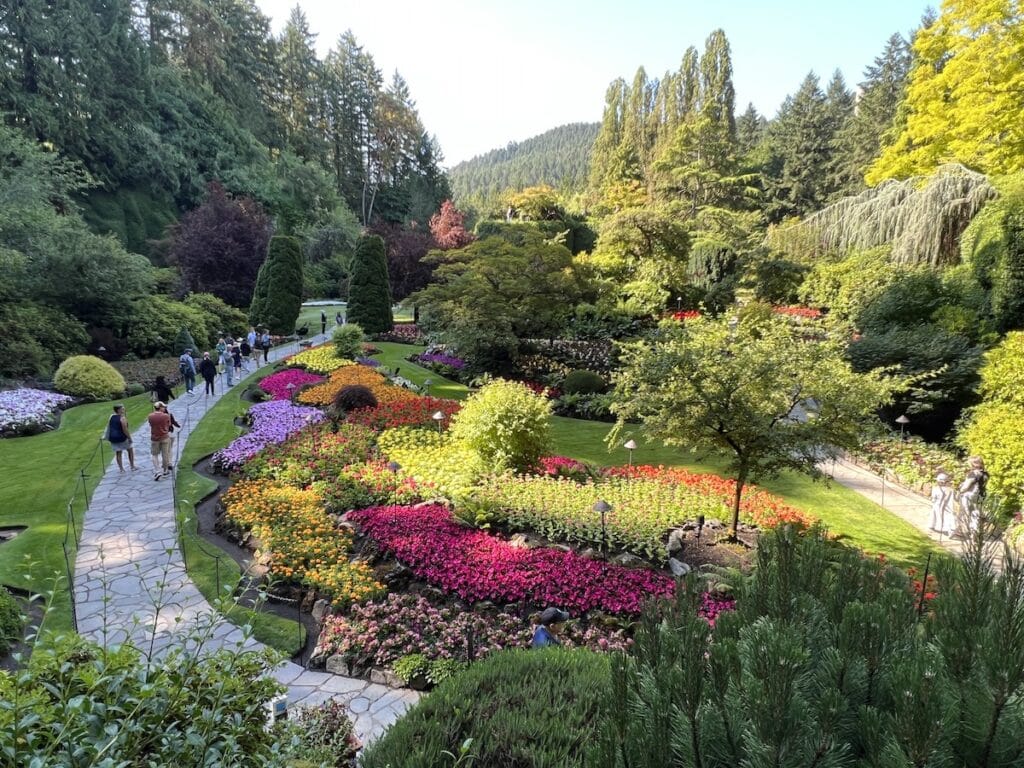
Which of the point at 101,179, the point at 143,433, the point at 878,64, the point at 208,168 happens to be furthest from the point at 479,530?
the point at 878,64

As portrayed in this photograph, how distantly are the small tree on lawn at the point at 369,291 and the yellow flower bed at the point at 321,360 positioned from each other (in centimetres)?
670

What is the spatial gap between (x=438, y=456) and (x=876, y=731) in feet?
34.5

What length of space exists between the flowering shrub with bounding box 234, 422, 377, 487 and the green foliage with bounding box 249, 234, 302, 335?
16265 mm

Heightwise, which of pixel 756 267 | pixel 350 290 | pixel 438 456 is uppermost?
pixel 756 267

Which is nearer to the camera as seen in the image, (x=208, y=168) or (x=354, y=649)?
(x=354, y=649)

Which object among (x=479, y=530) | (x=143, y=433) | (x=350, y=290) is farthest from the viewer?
(x=350, y=290)

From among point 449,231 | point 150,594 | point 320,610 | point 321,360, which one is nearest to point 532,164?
point 449,231

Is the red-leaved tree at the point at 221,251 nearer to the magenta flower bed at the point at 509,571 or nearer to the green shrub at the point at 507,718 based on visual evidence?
the magenta flower bed at the point at 509,571

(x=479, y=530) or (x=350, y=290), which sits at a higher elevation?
(x=350, y=290)

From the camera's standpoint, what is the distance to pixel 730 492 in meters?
10.7

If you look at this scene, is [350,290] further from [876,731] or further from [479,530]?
[876,731]

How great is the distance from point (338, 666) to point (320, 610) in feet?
3.81

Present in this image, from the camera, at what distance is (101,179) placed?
33.8 m

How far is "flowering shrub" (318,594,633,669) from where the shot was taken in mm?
6105
